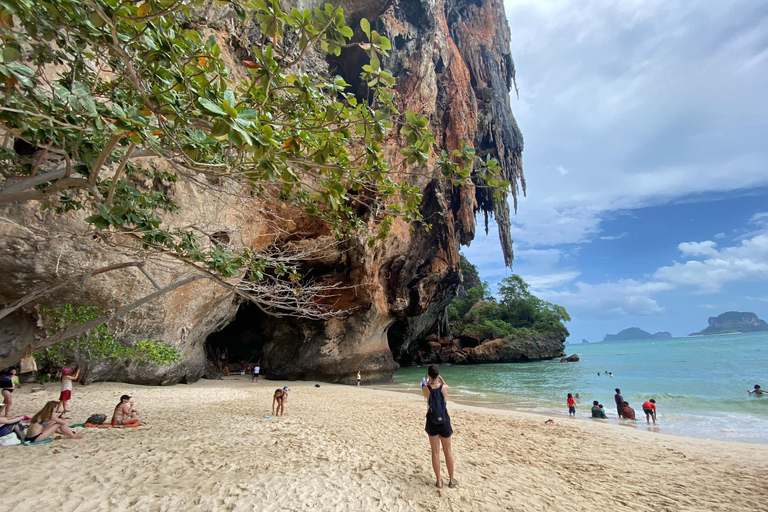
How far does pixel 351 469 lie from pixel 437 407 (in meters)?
1.36

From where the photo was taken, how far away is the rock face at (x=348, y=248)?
679 cm

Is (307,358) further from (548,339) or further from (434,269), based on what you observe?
(548,339)

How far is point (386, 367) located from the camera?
17547mm

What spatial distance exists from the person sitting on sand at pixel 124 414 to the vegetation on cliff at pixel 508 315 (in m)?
30.9

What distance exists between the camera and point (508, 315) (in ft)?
119

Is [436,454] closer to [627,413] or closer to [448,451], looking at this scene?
[448,451]

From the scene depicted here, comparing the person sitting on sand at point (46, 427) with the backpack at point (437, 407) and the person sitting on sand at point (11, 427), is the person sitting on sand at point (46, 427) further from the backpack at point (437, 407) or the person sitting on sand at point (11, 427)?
the backpack at point (437, 407)

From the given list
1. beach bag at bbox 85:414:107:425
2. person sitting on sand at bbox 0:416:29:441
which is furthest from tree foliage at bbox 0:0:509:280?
beach bag at bbox 85:414:107:425

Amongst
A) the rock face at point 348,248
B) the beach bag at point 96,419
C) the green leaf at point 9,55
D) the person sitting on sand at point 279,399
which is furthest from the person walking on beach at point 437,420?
the beach bag at point 96,419

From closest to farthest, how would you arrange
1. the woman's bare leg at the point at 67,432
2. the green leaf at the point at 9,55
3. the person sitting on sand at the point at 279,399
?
1. the green leaf at the point at 9,55
2. the woman's bare leg at the point at 67,432
3. the person sitting on sand at the point at 279,399

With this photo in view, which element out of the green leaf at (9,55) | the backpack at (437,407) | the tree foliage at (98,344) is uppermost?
the green leaf at (9,55)

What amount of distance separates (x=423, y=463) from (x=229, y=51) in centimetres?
1089

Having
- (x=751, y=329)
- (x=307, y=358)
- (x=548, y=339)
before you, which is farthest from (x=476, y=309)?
(x=751, y=329)

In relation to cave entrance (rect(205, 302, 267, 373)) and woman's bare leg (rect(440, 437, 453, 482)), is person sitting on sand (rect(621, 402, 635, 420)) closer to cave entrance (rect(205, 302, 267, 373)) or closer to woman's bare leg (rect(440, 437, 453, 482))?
woman's bare leg (rect(440, 437, 453, 482))
